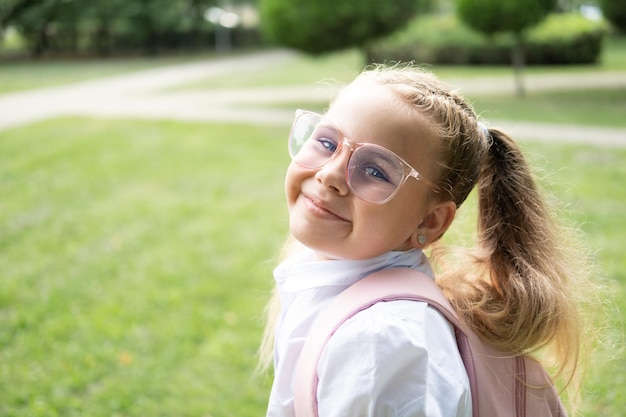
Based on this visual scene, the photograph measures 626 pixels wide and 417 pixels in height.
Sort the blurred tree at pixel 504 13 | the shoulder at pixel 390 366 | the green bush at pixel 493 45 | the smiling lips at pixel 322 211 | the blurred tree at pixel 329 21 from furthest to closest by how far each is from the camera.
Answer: the green bush at pixel 493 45, the blurred tree at pixel 504 13, the blurred tree at pixel 329 21, the smiling lips at pixel 322 211, the shoulder at pixel 390 366

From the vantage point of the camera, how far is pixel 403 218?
4.20 ft

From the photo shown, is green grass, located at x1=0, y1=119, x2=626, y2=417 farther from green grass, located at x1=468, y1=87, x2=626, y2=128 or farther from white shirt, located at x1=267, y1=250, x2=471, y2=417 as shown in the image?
green grass, located at x1=468, y1=87, x2=626, y2=128

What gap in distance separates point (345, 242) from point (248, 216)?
409 centimetres

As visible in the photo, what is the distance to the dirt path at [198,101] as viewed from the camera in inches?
328

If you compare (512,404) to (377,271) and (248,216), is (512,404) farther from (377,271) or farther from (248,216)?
(248,216)

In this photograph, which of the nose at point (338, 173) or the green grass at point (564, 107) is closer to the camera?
the nose at point (338, 173)

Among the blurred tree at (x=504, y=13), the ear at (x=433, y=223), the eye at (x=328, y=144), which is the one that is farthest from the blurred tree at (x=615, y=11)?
the eye at (x=328, y=144)

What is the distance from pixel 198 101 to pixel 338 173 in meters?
11.1

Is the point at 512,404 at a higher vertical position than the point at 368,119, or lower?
lower

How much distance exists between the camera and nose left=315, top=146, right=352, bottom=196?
1251 millimetres

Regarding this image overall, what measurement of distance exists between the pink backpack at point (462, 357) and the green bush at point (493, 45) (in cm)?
1587

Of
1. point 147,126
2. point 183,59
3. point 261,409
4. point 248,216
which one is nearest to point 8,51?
point 183,59

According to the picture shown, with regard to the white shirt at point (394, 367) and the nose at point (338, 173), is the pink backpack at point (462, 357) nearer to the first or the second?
the white shirt at point (394, 367)

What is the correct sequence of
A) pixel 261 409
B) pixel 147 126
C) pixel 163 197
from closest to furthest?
pixel 261 409 → pixel 163 197 → pixel 147 126
